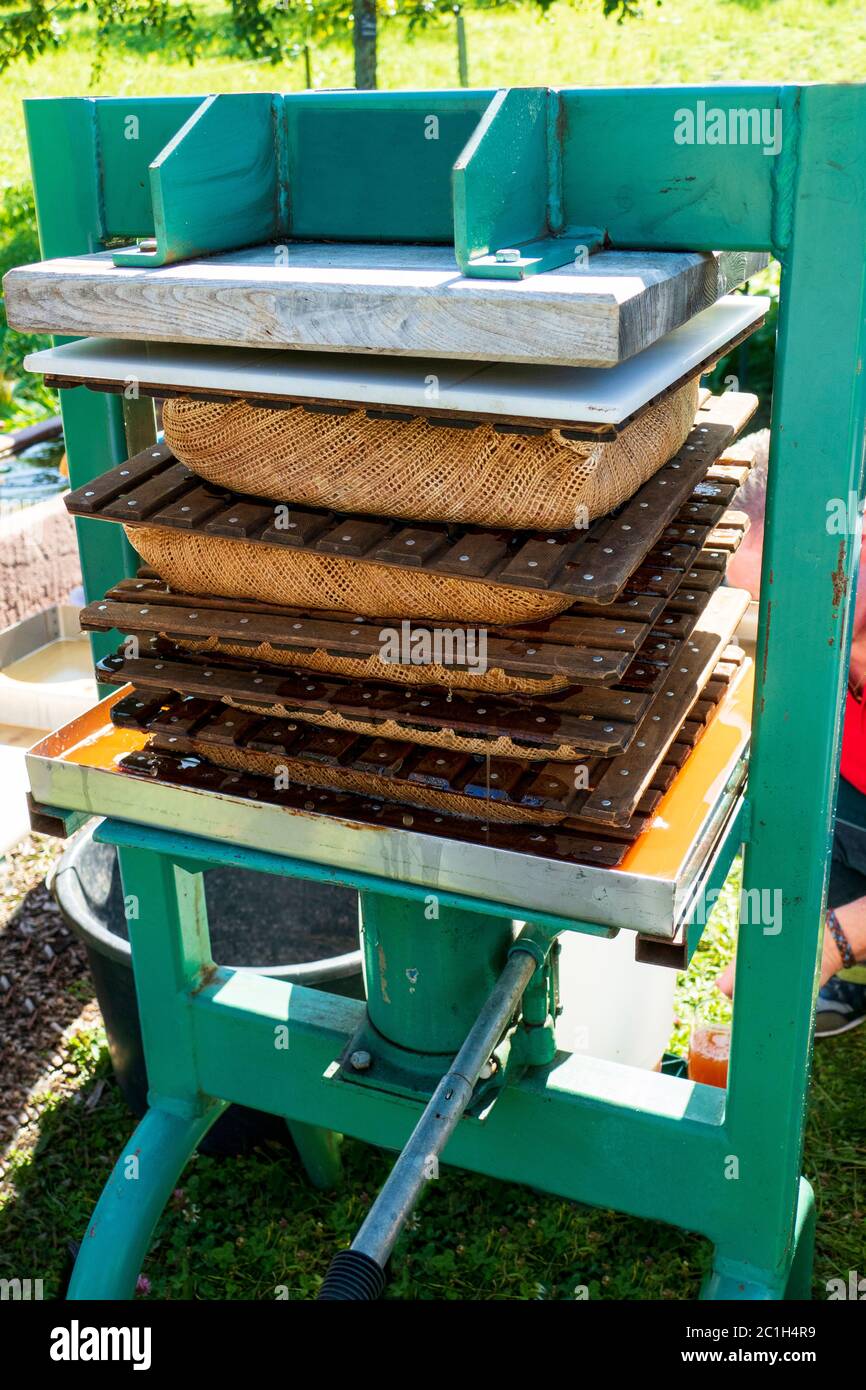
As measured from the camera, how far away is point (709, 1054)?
3.04 meters

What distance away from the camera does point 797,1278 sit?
2.62 metres

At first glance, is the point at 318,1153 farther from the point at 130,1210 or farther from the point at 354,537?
the point at 354,537

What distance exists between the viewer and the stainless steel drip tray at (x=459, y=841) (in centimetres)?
171

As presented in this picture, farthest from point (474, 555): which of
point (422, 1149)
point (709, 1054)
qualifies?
point (709, 1054)

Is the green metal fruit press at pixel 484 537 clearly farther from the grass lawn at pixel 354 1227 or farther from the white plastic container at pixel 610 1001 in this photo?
the grass lawn at pixel 354 1227

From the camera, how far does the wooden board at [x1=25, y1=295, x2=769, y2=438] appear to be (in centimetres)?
149

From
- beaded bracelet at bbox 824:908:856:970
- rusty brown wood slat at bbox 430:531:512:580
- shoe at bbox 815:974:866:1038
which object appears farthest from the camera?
shoe at bbox 815:974:866:1038

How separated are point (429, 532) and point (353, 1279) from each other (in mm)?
893

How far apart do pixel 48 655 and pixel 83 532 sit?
261 centimetres

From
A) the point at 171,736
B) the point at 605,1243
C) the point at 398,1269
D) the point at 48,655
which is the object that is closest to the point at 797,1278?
the point at 605,1243

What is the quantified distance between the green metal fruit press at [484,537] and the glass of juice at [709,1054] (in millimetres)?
805

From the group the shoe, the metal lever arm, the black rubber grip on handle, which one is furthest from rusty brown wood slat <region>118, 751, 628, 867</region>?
the shoe

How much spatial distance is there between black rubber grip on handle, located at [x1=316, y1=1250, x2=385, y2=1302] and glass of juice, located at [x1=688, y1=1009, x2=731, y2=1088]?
64.9 inches

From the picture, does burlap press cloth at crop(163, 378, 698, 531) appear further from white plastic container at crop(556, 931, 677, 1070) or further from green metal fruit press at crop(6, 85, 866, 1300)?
white plastic container at crop(556, 931, 677, 1070)
